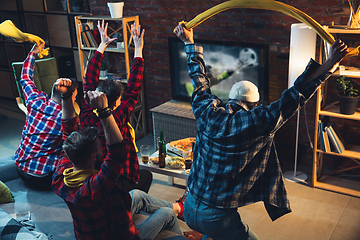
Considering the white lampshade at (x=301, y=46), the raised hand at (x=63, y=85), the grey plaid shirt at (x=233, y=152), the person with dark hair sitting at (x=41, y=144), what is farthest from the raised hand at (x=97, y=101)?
the white lampshade at (x=301, y=46)

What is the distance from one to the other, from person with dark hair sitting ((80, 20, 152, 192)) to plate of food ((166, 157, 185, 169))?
0.77 feet

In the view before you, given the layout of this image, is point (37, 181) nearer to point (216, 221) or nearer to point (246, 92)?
point (216, 221)

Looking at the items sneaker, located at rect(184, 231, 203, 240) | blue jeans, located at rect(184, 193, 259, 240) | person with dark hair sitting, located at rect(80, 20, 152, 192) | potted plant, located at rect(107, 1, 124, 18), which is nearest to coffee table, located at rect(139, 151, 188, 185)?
person with dark hair sitting, located at rect(80, 20, 152, 192)

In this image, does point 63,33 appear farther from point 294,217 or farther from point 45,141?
point 294,217

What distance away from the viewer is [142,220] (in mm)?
2205

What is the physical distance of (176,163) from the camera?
2785 mm

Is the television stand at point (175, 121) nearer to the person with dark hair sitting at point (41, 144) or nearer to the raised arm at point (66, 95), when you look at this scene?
the person with dark hair sitting at point (41, 144)

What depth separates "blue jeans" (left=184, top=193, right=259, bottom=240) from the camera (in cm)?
172

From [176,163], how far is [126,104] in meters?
0.69

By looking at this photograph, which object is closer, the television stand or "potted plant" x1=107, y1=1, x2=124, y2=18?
the television stand

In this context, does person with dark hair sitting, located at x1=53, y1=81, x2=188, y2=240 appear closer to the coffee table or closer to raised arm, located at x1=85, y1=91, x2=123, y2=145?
raised arm, located at x1=85, y1=91, x2=123, y2=145

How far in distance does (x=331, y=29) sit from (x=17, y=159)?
2639 mm

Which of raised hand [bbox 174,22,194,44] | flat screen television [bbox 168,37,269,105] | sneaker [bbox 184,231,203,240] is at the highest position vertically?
raised hand [bbox 174,22,194,44]

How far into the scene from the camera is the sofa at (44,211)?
7.00ft
